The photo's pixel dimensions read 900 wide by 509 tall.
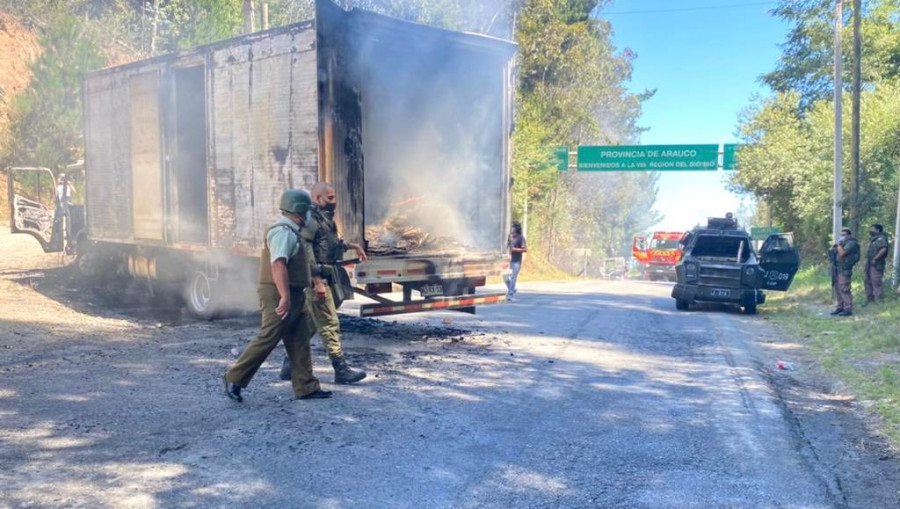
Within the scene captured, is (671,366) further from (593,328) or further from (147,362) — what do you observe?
(147,362)

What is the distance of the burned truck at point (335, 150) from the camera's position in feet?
26.8

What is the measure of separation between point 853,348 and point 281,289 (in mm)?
7992

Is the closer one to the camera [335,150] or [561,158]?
[335,150]

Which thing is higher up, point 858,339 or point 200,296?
point 200,296

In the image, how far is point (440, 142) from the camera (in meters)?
10.1

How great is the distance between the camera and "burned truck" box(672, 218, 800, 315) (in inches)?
562

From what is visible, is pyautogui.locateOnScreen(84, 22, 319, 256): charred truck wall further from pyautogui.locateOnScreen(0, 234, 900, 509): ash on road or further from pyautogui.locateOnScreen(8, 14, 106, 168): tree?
pyautogui.locateOnScreen(8, 14, 106, 168): tree

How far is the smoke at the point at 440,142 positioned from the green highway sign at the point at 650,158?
21.4 metres

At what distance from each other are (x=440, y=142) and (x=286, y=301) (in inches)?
201

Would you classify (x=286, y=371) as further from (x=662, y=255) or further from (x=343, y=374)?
(x=662, y=255)

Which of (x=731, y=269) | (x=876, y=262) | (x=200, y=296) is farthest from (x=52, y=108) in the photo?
(x=876, y=262)

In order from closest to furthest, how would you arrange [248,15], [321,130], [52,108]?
[321,130] < [248,15] < [52,108]

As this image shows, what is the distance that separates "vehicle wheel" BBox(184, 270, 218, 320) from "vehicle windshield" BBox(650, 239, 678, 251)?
2744 centimetres

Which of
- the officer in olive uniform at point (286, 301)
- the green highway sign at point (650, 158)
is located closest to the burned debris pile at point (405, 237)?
the officer in olive uniform at point (286, 301)
